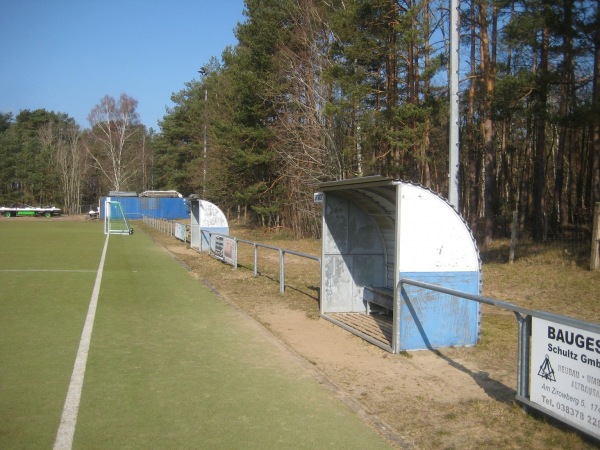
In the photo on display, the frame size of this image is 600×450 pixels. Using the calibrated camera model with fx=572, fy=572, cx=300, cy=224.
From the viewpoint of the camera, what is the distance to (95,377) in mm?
6395

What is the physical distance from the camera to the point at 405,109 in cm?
2081

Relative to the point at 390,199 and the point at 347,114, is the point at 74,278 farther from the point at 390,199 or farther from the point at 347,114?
the point at 347,114

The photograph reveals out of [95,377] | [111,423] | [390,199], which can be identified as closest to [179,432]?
[111,423]

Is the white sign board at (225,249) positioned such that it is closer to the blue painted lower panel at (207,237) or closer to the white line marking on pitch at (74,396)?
the blue painted lower panel at (207,237)

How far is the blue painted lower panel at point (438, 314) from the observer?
739cm

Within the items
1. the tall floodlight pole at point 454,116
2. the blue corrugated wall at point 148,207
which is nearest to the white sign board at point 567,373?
the tall floodlight pole at point 454,116

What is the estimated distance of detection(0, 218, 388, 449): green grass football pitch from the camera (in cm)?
477

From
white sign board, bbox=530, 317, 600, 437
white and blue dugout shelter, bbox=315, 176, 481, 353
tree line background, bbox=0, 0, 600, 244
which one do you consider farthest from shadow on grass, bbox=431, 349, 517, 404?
tree line background, bbox=0, 0, 600, 244

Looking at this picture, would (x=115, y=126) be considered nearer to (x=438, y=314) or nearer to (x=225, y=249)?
(x=225, y=249)

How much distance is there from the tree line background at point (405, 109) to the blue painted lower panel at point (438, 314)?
8.93 m

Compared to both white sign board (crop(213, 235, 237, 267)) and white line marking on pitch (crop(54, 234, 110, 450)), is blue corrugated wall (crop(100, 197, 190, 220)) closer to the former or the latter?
white sign board (crop(213, 235, 237, 267))

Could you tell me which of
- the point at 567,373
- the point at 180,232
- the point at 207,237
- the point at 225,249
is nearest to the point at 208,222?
the point at 207,237

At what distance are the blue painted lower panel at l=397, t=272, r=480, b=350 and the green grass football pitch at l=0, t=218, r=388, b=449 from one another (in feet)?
5.12

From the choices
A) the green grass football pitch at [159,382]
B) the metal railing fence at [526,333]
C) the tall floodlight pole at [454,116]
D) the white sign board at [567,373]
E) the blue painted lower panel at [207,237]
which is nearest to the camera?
the white sign board at [567,373]
